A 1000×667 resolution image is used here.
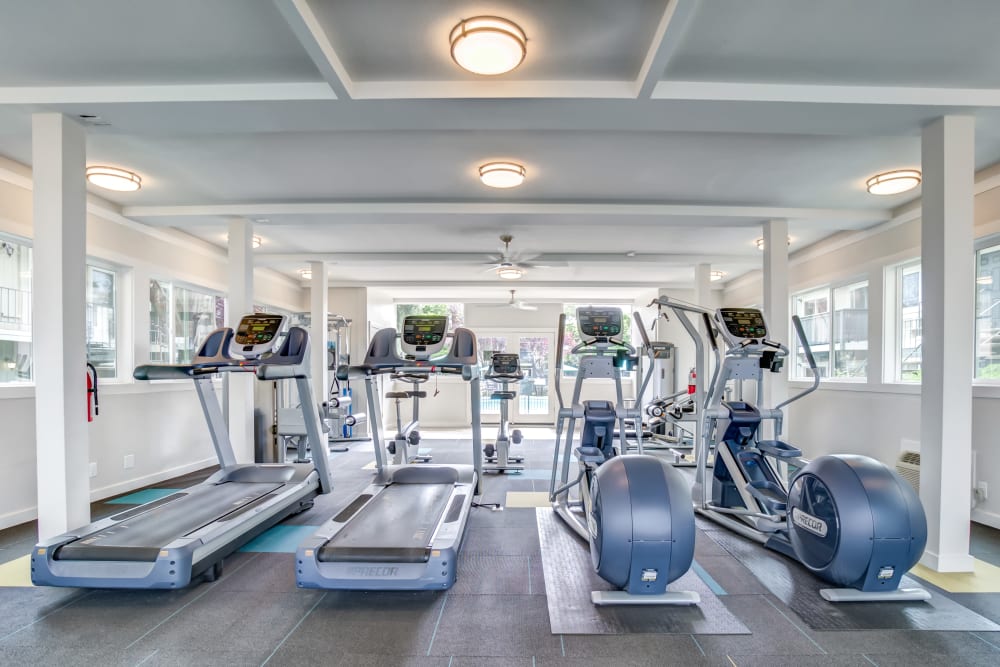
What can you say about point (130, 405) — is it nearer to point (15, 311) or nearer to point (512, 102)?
point (15, 311)

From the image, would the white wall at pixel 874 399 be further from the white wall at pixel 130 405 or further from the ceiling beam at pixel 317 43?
the white wall at pixel 130 405

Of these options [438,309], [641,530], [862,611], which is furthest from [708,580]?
[438,309]

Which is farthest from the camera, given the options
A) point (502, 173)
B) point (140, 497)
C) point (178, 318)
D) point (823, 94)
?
point (178, 318)

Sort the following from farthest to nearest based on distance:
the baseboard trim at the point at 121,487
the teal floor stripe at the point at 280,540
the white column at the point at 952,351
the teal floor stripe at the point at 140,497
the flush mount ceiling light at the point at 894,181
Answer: the teal floor stripe at the point at 140,497, the flush mount ceiling light at the point at 894,181, the baseboard trim at the point at 121,487, the teal floor stripe at the point at 280,540, the white column at the point at 952,351

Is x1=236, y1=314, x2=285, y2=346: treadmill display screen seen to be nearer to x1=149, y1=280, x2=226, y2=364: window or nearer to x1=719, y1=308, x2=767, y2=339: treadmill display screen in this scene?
x1=149, y1=280, x2=226, y2=364: window

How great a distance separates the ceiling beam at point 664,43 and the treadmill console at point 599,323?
6.02 feet

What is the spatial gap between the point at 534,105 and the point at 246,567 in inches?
122

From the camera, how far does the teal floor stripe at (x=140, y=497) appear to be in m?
4.43

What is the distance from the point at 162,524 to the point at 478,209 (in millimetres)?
3395

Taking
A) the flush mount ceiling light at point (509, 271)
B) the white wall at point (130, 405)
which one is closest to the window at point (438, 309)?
the flush mount ceiling light at point (509, 271)

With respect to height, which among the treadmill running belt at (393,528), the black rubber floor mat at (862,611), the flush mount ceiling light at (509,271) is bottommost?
the black rubber floor mat at (862,611)

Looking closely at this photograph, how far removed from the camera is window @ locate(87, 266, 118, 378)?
189 inches

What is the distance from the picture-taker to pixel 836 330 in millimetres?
6062

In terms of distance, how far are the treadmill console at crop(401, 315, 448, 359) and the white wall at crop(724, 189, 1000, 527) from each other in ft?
13.2
